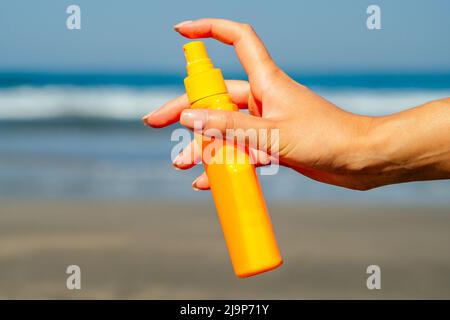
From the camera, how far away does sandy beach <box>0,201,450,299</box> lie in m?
2.31

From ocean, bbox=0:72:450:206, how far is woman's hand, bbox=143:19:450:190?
1.93 m

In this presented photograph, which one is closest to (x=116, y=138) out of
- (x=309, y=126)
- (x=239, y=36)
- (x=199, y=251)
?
(x=199, y=251)

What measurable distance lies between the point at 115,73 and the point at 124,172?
4.73m

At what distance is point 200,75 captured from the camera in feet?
4.29

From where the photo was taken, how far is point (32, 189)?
356cm

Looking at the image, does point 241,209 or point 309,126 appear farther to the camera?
point 309,126

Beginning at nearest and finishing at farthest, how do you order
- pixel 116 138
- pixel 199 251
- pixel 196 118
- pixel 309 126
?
pixel 196 118
pixel 309 126
pixel 199 251
pixel 116 138

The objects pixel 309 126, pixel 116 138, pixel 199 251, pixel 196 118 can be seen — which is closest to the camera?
pixel 196 118

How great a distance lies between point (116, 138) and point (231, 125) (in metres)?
4.05

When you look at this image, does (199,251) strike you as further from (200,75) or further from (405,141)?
(200,75)

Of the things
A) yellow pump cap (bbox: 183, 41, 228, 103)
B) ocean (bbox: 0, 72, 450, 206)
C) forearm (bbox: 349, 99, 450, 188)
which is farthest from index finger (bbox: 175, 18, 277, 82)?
ocean (bbox: 0, 72, 450, 206)

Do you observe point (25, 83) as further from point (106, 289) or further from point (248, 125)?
point (248, 125)

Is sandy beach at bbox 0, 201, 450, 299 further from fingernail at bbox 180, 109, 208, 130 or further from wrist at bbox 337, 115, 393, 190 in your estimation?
fingernail at bbox 180, 109, 208, 130

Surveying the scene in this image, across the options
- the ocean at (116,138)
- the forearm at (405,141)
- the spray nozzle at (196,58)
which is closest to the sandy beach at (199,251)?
the ocean at (116,138)
